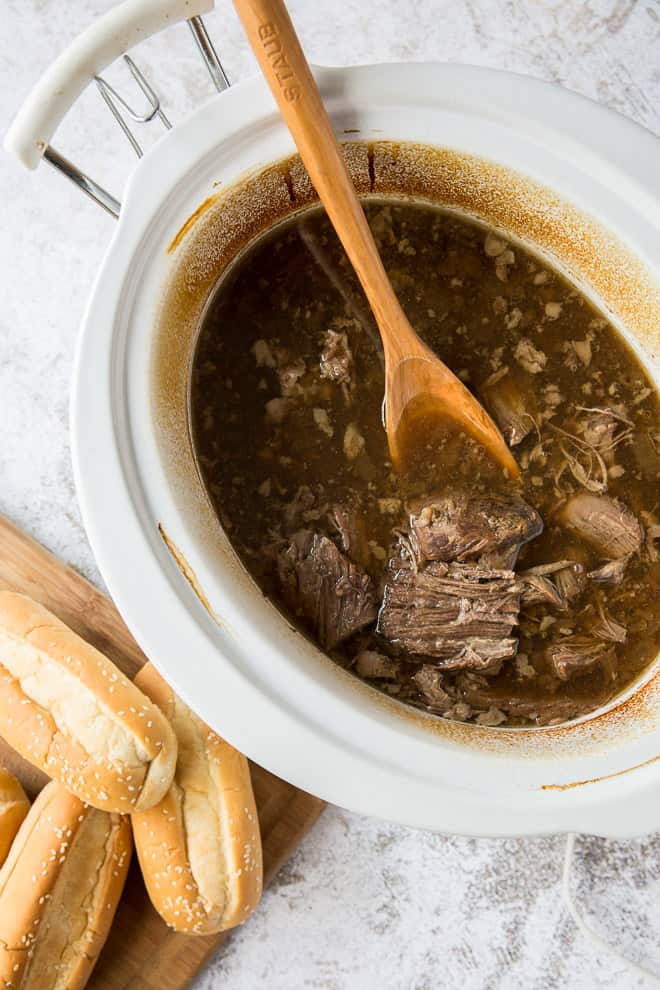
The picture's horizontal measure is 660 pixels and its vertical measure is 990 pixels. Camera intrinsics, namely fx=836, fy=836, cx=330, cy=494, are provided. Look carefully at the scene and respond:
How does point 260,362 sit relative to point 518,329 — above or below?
above

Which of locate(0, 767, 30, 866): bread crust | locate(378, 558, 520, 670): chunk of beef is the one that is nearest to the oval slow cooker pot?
locate(378, 558, 520, 670): chunk of beef

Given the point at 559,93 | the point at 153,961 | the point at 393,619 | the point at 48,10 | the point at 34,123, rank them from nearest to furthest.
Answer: the point at 34,123 < the point at 559,93 < the point at 393,619 < the point at 153,961 < the point at 48,10

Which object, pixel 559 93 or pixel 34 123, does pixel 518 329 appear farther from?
pixel 34 123

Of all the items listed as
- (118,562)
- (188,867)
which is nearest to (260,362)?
(118,562)

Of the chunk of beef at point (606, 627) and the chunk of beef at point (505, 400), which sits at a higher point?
the chunk of beef at point (505, 400)

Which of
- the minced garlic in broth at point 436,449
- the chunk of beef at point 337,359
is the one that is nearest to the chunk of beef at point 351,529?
the minced garlic in broth at point 436,449

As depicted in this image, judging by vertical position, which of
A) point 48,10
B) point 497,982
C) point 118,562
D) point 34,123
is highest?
point 48,10

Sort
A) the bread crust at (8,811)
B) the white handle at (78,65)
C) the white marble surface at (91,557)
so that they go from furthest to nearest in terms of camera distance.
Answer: the white marble surface at (91,557) < the bread crust at (8,811) < the white handle at (78,65)

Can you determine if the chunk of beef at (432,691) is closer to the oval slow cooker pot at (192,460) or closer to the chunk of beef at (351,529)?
the oval slow cooker pot at (192,460)
